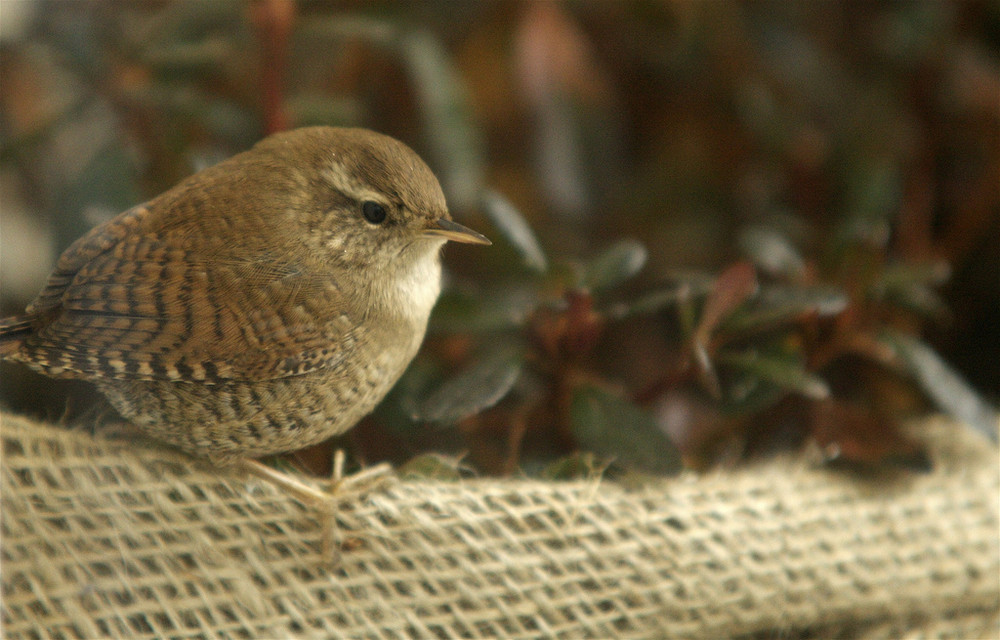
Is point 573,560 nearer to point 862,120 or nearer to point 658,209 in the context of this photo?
point 658,209

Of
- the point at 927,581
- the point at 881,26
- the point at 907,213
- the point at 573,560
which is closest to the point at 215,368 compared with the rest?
the point at 573,560

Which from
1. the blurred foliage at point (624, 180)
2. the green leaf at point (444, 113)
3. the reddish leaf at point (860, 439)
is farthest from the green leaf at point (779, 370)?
the green leaf at point (444, 113)

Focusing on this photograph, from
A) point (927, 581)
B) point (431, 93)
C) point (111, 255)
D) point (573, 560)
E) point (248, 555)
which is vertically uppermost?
point (431, 93)

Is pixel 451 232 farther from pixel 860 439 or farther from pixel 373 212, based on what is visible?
pixel 860 439

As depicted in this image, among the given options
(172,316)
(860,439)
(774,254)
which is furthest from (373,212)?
(860,439)

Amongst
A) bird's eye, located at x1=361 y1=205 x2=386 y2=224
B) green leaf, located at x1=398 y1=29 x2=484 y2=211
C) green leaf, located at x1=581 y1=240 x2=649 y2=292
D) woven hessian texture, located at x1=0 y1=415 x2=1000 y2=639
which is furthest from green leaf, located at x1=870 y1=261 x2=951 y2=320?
bird's eye, located at x1=361 y1=205 x2=386 y2=224

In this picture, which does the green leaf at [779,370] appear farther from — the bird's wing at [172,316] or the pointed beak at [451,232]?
the bird's wing at [172,316]
